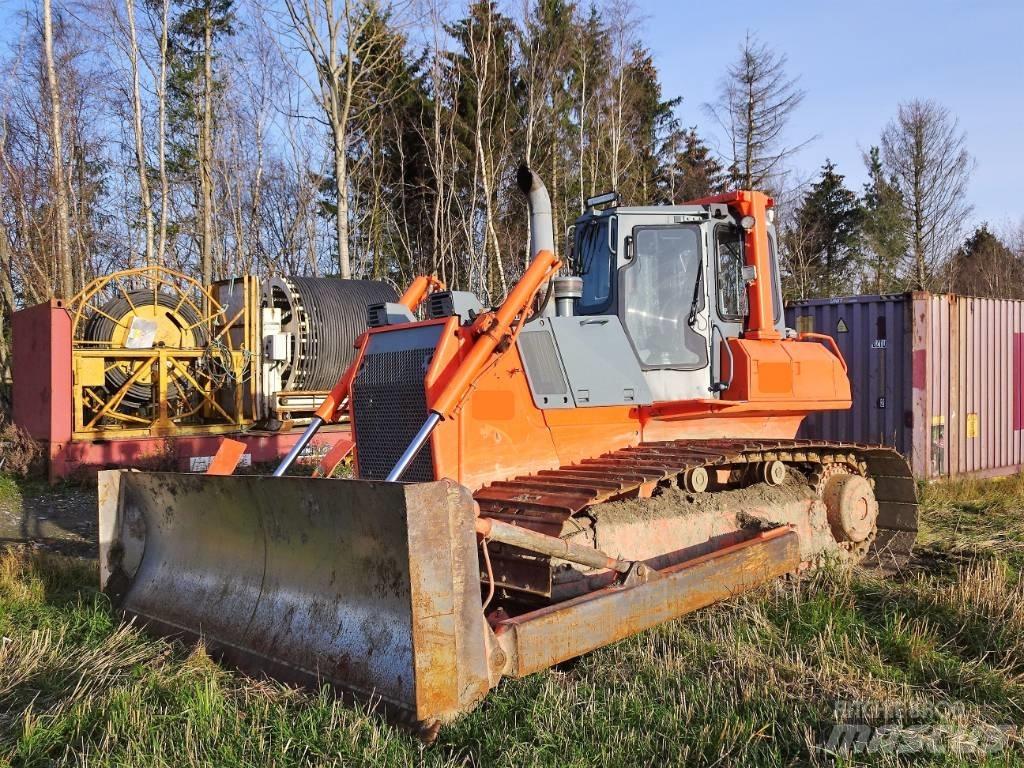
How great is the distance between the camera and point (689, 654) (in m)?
4.52

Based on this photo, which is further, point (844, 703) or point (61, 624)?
point (61, 624)

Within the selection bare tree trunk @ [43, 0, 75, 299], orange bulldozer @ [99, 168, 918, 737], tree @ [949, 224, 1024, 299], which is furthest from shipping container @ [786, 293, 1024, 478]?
tree @ [949, 224, 1024, 299]

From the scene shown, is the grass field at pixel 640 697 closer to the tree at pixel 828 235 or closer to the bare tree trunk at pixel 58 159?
the bare tree trunk at pixel 58 159

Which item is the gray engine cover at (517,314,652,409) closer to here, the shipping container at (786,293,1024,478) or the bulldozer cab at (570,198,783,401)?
the bulldozer cab at (570,198,783,401)

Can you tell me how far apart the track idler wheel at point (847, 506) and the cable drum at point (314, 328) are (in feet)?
27.9

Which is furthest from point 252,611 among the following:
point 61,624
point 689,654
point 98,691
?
point 689,654

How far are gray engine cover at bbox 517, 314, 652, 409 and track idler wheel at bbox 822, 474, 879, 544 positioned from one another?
2.12m

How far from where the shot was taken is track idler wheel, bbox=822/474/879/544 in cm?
685

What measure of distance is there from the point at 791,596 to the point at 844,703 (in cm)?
179

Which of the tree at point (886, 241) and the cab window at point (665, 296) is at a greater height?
Result: the tree at point (886, 241)

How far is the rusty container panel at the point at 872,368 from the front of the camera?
393 inches

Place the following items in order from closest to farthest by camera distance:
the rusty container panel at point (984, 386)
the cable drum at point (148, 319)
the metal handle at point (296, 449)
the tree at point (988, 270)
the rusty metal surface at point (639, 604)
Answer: the rusty metal surface at point (639, 604)
the metal handle at point (296, 449)
the rusty container panel at point (984, 386)
the cable drum at point (148, 319)
the tree at point (988, 270)

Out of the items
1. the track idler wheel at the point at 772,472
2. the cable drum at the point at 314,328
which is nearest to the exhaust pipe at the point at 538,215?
the track idler wheel at the point at 772,472

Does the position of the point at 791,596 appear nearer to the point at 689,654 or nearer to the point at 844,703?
the point at 689,654
